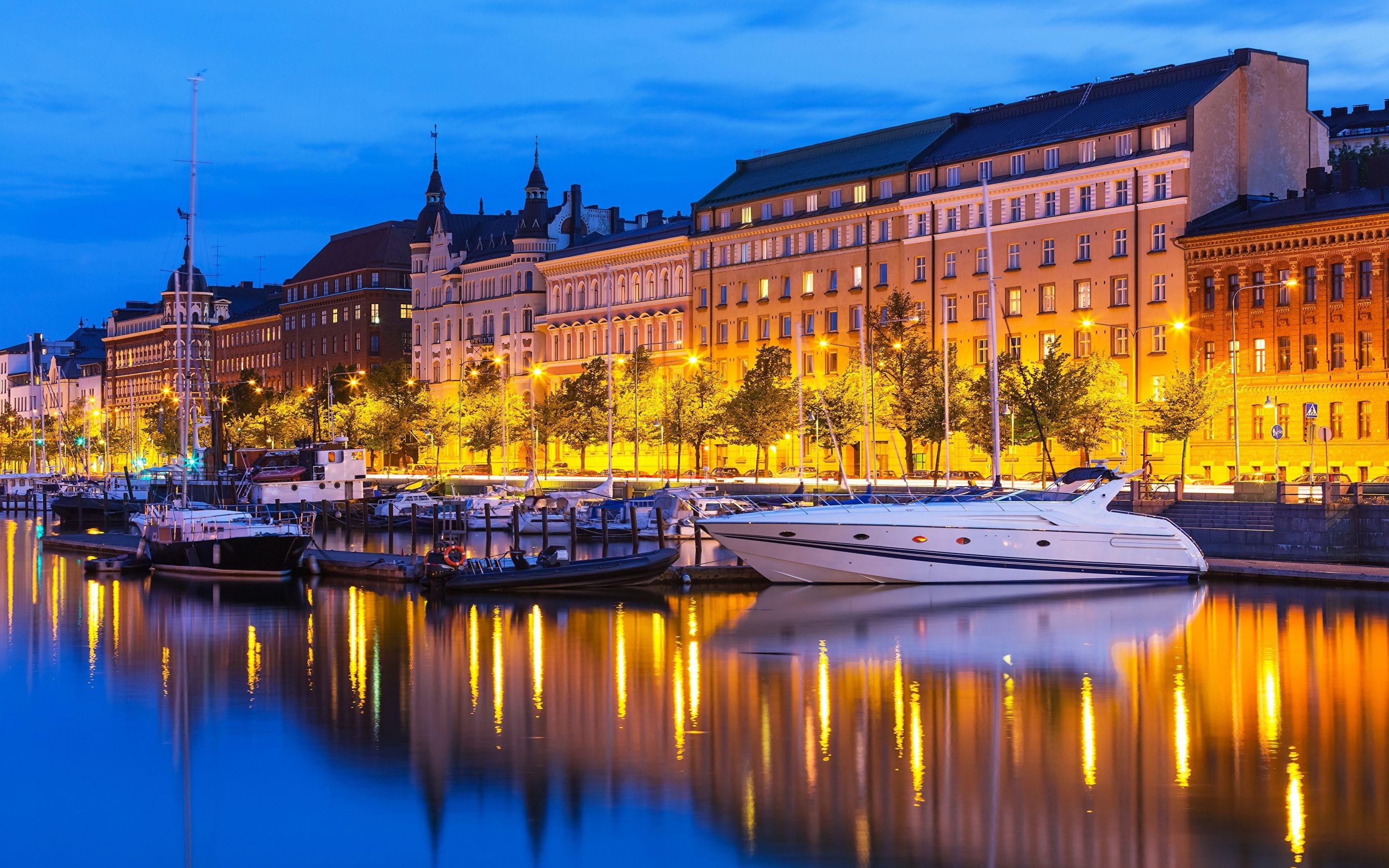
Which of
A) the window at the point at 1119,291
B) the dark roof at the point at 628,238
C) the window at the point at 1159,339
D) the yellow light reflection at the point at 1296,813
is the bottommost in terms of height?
the yellow light reflection at the point at 1296,813

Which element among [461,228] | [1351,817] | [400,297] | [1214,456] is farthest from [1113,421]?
[400,297]

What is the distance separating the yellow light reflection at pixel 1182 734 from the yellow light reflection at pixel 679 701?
7666mm

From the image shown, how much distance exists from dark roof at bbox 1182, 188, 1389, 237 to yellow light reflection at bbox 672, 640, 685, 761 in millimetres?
53375

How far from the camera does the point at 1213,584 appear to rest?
53.4 meters

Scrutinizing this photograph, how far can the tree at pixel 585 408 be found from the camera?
113688 millimetres

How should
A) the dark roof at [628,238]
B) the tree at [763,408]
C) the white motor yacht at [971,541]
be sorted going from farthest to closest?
the dark roof at [628,238] → the tree at [763,408] → the white motor yacht at [971,541]

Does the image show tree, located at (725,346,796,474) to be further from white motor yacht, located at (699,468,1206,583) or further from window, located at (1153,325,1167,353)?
white motor yacht, located at (699,468,1206,583)

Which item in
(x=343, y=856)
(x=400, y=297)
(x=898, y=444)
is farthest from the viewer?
(x=400, y=297)

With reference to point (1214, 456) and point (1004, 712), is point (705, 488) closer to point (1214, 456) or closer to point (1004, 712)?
point (1214, 456)

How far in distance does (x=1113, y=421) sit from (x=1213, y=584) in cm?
3281

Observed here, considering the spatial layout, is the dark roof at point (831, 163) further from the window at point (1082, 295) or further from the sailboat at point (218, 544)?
the sailboat at point (218, 544)

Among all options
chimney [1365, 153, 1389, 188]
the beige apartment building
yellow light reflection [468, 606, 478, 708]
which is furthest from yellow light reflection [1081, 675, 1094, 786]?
chimney [1365, 153, 1389, 188]

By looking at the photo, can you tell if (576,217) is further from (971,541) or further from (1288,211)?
(971,541)

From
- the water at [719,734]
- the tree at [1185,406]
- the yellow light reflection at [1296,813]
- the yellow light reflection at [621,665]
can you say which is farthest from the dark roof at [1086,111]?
the yellow light reflection at [1296,813]
